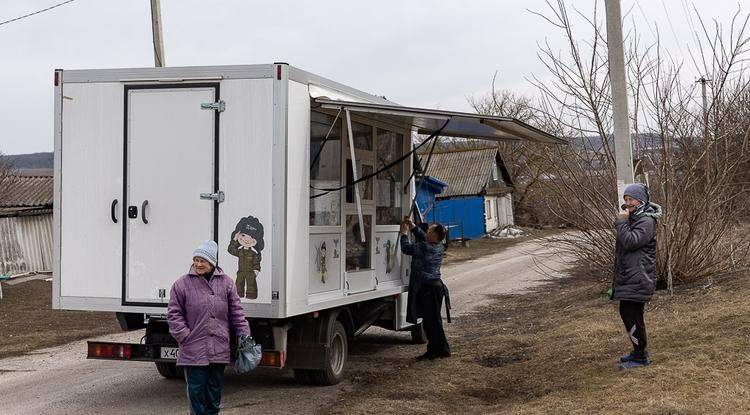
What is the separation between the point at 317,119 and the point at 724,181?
22.3ft

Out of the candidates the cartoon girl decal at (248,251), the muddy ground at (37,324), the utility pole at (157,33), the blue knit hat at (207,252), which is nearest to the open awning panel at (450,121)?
the cartoon girl decal at (248,251)

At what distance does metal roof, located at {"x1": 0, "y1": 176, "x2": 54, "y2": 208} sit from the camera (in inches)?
1130

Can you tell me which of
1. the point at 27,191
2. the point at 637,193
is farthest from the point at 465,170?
the point at 637,193

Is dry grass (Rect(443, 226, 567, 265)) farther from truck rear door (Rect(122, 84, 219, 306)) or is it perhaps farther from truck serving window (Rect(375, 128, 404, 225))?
truck rear door (Rect(122, 84, 219, 306))

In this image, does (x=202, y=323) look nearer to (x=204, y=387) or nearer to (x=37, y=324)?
(x=204, y=387)

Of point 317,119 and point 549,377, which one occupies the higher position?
point 317,119

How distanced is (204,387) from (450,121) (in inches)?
182

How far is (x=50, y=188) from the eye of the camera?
30.4m

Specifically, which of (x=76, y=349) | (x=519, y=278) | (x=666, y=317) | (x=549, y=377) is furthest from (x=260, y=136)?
(x=519, y=278)

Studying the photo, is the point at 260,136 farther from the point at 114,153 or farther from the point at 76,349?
the point at 76,349

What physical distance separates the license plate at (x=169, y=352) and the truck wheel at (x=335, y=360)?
146 centimetres

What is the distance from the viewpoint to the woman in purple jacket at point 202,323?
248 inches

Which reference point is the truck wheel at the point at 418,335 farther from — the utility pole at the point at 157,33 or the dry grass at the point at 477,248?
the dry grass at the point at 477,248

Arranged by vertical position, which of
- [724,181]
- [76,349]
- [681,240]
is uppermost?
[724,181]
